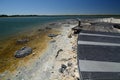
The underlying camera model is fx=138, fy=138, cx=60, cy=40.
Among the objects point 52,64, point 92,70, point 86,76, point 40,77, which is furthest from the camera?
point 52,64

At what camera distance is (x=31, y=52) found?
1291 centimetres

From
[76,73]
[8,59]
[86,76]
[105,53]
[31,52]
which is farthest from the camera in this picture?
[31,52]

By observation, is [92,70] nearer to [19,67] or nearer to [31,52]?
[19,67]

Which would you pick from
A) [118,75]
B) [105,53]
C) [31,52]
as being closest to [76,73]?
[118,75]

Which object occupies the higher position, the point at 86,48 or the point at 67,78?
the point at 86,48

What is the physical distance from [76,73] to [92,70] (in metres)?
0.88

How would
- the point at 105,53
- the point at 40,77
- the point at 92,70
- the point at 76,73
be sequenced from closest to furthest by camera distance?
1. the point at 92,70
2. the point at 76,73
3. the point at 40,77
4. the point at 105,53

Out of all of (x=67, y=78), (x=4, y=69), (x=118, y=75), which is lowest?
(x=4, y=69)

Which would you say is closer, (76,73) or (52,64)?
(76,73)

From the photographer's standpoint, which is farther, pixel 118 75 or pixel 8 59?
pixel 8 59

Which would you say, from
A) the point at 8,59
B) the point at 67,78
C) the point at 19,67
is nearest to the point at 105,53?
the point at 67,78

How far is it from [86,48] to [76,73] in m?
2.97

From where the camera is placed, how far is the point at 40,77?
322 inches

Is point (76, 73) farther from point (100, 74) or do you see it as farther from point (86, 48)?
Result: point (86, 48)
